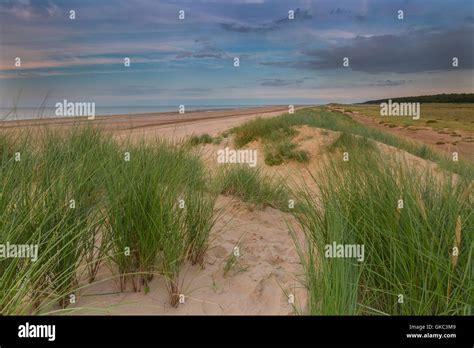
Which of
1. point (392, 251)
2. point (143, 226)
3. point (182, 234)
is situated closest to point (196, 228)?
point (182, 234)

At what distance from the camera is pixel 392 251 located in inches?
78.7

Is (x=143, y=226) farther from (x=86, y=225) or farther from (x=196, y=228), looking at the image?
(x=196, y=228)

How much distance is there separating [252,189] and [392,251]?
2.41m

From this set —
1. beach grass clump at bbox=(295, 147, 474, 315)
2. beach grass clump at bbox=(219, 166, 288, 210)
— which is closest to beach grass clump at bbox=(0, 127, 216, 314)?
beach grass clump at bbox=(295, 147, 474, 315)

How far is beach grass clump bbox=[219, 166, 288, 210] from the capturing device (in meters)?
4.21

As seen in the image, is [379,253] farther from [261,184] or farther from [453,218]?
[261,184]

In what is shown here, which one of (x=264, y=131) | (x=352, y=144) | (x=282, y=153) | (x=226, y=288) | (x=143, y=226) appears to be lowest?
(x=226, y=288)

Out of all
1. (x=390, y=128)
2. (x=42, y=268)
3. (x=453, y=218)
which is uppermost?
(x=390, y=128)

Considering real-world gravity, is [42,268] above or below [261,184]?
below

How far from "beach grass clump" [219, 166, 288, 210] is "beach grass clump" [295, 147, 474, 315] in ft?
6.02
